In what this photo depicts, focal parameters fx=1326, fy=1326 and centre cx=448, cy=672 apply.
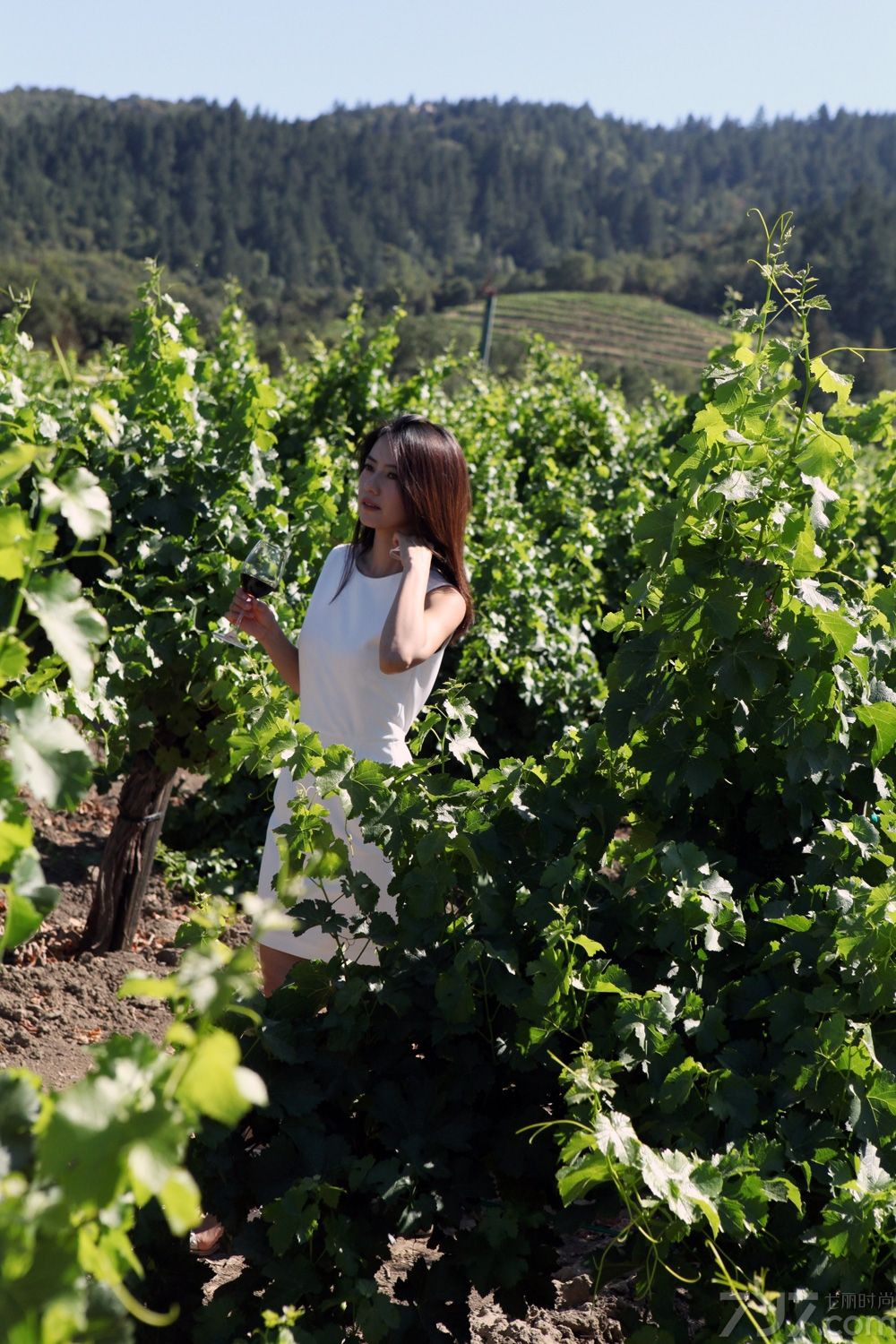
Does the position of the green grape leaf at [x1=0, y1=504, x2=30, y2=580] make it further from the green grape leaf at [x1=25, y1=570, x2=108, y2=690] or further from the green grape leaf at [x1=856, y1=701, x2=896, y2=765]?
the green grape leaf at [x1=856, y1=701, x2=896, y2=765]

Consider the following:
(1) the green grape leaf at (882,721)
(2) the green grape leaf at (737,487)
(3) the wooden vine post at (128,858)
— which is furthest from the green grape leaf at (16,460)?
(3) the wooden vine post at (128,858)

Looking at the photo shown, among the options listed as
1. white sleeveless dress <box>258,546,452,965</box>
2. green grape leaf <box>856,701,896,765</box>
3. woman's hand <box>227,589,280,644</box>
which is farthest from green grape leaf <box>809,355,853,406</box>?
woman's hand <box>227,589,280,644</box>

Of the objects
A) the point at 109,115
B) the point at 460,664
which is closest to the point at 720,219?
the point at 109,115

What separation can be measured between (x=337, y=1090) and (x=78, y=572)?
2624 millimetres

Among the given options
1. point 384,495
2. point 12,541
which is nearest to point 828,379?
point 384,495

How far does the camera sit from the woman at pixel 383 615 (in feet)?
9.32

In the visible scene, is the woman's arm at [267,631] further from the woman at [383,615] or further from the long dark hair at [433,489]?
the long dark hair at [433,489]

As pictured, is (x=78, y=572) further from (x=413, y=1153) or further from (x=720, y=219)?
(x=720, y=219)

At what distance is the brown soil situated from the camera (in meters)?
2.53

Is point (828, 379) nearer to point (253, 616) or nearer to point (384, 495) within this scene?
point (384, 495)

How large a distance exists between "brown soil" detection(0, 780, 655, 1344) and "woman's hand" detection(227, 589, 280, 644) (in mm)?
1081

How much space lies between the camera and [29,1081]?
1167 millimetres

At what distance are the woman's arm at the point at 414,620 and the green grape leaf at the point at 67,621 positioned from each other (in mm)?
1587

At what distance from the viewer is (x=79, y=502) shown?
119cm
